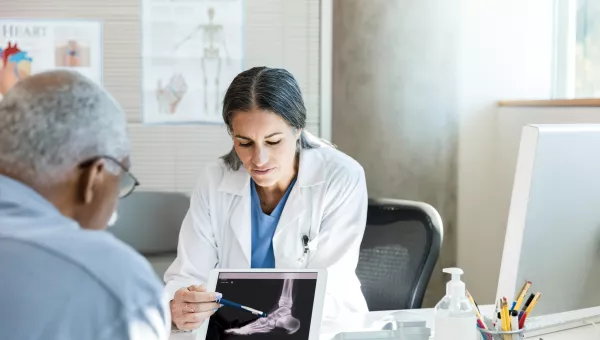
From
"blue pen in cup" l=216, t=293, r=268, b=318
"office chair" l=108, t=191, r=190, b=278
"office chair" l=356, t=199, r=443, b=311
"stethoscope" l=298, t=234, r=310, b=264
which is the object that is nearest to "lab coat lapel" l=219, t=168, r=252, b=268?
"stethoscope" l=298, t=234, r=310, b=264

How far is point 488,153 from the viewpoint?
3469 millimetres

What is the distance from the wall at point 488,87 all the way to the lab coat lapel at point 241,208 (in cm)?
140

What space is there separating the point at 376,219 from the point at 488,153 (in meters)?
1.14

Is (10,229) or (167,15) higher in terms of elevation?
(167,15)

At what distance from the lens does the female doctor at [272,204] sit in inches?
88.3

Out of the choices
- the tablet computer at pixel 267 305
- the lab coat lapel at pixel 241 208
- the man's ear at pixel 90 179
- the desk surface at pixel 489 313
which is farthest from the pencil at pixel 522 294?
the lab coat lapel at pixel 241 208

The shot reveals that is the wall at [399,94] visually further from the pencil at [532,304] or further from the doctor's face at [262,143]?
the pencil at [532,304]

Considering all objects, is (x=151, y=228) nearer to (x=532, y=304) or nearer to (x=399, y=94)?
(x=399, y=94)

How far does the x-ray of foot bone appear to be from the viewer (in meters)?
1.67

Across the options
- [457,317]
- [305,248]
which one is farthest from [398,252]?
[457,317]

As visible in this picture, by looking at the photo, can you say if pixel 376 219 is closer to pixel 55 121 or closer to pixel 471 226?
pixel 471 226

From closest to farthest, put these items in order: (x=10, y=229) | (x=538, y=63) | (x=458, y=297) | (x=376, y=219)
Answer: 1. (x=10, y=229)
2. (x=458, y=297)
3. (x=376, y=219)
4. (x=538, y=63)

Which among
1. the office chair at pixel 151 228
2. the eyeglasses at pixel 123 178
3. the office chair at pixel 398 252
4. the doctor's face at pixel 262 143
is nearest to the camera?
the eyeglasses at pixel 123 178

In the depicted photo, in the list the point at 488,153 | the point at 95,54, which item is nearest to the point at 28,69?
the point at 95,54
